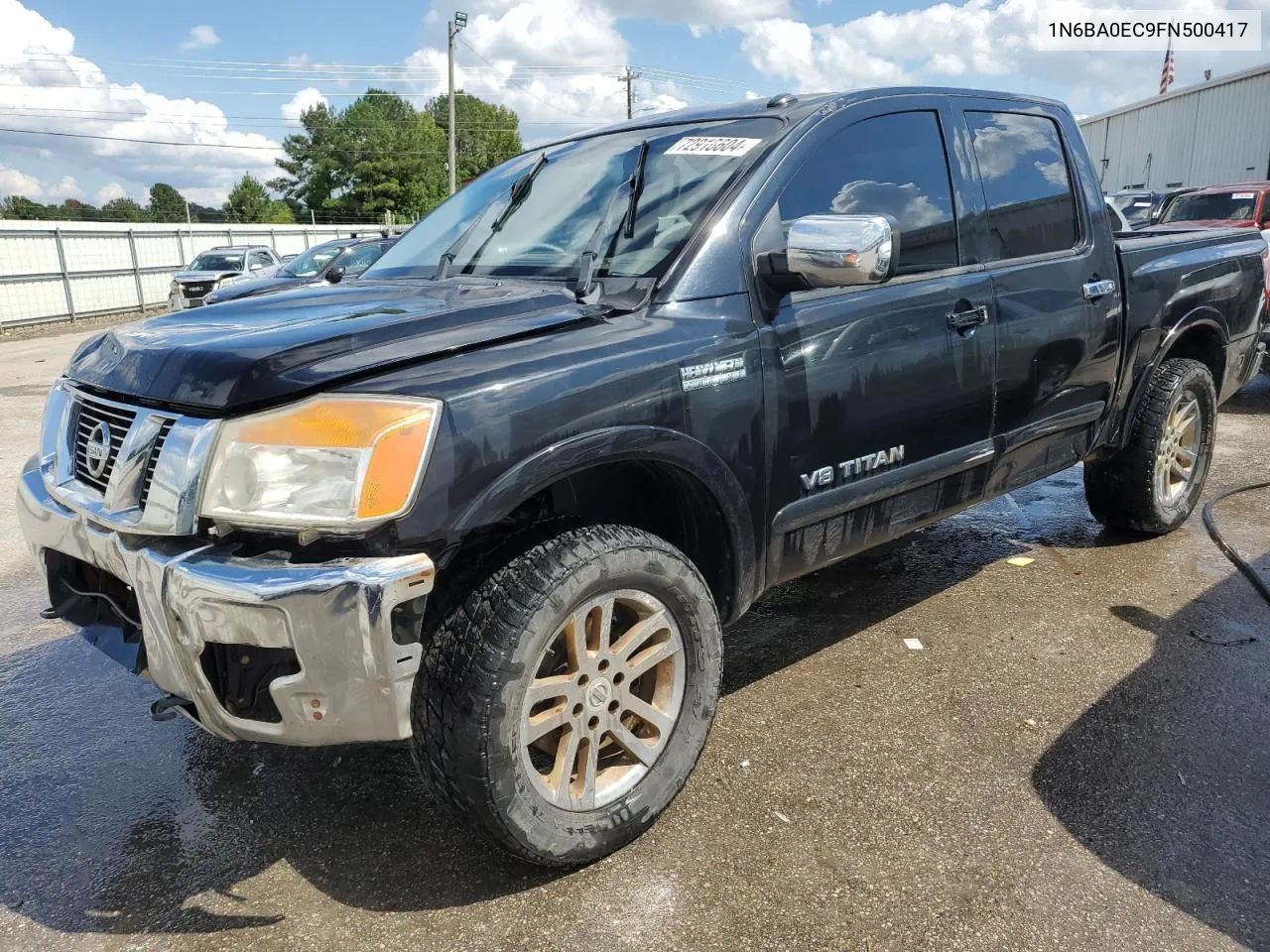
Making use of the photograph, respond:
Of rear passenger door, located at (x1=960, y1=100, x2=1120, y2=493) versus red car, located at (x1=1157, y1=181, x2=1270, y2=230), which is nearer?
rear passenger door, located at (x1=960, y1=100, x2=1120, y2=493)

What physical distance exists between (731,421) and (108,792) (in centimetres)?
209

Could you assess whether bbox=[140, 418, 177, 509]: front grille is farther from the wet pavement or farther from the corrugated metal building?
the corrugated metal building

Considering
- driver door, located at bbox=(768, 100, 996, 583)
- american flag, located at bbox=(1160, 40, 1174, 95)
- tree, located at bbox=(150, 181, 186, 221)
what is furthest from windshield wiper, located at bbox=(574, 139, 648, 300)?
tree, located at bbox=(150, 181, 186, 221)

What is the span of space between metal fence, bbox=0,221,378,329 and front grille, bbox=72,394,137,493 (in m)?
20.7

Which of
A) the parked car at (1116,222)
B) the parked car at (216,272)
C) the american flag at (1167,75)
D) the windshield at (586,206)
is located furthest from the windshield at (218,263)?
the american flag at (1167,75)

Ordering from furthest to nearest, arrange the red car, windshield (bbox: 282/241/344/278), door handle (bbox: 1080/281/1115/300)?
windshield (bbox: 282/241/344/278) → the red car → door handle (bbox: 1080/281/1115/300)

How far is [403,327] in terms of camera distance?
7.47ft

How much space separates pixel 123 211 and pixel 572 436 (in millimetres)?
110755

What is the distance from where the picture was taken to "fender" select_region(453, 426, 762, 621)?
2.13 meters

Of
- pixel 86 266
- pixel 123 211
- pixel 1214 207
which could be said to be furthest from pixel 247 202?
pixel 1214 207

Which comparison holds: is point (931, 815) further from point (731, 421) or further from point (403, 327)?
point (403, 327)

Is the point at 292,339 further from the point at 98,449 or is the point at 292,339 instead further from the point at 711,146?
the point at 711,146

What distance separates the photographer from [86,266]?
22.4m

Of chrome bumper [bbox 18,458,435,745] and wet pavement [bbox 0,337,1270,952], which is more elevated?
chrome bumper [bbox 18,458,435,745]
